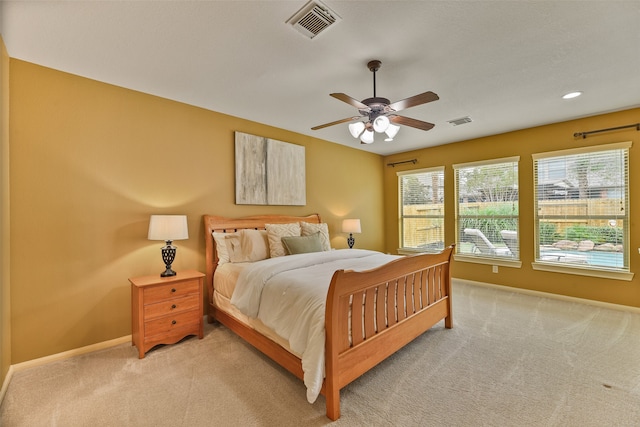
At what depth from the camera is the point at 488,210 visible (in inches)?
188

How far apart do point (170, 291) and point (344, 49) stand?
8.87 feet

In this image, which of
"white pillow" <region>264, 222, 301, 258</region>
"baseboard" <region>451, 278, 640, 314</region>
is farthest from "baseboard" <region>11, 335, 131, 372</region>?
"baseboard" <region>451, 278, 640, 314</region>

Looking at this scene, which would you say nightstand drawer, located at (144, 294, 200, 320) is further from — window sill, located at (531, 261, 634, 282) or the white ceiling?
window sill, located at (531, 261, 634, 282)

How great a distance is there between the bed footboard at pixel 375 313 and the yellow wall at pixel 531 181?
2.29 m

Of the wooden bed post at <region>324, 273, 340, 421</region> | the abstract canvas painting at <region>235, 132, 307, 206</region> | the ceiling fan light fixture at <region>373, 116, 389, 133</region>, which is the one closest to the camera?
the wooden bed post at <region>324, 273, 340, 421</region>

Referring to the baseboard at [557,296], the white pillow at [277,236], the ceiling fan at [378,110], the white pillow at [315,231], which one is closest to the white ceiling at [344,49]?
the ceiling fan at [378,110]

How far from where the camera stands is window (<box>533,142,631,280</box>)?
3.65 m

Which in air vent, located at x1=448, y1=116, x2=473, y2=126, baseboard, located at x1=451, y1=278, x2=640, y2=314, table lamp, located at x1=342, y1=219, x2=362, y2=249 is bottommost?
baseboard, located at x1=451, y1=278, x2=640, y2=314

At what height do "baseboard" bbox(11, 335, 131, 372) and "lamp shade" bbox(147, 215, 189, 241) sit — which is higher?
"lamp shade" bbox(147, 215, 189, 241)

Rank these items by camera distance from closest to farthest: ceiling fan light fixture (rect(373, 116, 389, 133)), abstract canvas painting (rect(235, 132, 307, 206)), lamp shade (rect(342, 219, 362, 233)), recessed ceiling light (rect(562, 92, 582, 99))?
ceiling fan light fixture (rect(373, 116, 389, 133)) < recessed ceiling light (rect(562, 92, 582, 99)) < abstract canvas painting (rect(235, 132, 307, 206)) < lamp shade (rect(342, 219, 362, 233))

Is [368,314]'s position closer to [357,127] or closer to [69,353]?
[357,127]

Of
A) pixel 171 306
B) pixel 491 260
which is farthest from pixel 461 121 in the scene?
pixel 171 306

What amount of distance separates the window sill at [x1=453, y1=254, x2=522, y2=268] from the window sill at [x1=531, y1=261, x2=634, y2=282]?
0.23 metres

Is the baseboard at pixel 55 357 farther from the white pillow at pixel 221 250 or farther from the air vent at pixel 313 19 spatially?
the air vent at pixel 313 19
